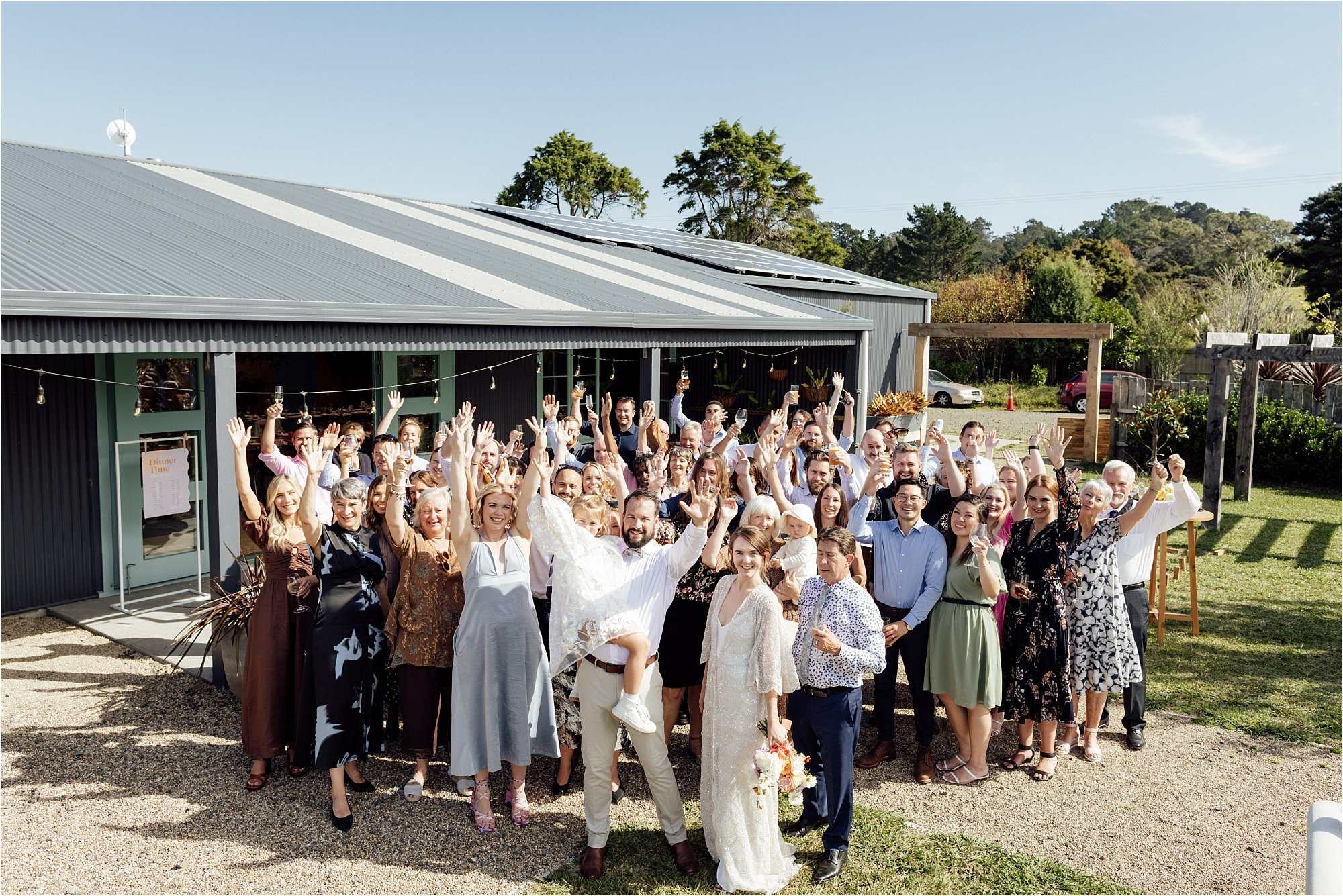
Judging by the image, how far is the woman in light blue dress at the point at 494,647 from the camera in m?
4.67

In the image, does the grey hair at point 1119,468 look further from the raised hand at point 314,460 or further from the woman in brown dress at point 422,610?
the raised hand at point 314,460

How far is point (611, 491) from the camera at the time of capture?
21.3 ft

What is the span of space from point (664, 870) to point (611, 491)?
8.88ft

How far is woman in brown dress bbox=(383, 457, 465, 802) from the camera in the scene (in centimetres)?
485

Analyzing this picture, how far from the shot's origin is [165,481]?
898 centimetres

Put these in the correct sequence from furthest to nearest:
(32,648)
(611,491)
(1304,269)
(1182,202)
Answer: (1182,202), (1304,269), (32,648), (611,491)

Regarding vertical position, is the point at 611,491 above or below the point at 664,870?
above

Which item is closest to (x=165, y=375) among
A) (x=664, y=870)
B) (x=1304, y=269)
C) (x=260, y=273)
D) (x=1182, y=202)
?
(x=260, y=273)

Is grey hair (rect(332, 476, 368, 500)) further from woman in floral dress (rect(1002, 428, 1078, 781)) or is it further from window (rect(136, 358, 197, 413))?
window (rect(136, 358, 197, 413))

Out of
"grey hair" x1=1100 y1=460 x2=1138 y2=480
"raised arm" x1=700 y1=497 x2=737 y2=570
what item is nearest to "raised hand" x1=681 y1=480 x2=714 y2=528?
"raised arm" x1=700 y1=497 x2=737 y2=570

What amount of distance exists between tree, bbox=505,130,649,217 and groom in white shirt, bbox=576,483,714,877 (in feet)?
143

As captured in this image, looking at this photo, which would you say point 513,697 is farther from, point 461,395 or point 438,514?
point 461,395

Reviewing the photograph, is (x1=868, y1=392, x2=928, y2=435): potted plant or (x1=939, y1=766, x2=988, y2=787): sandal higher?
(x1=868, y1=392, x2=928, y2=435): potted plant

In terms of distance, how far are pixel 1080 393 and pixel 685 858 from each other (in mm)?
26468
